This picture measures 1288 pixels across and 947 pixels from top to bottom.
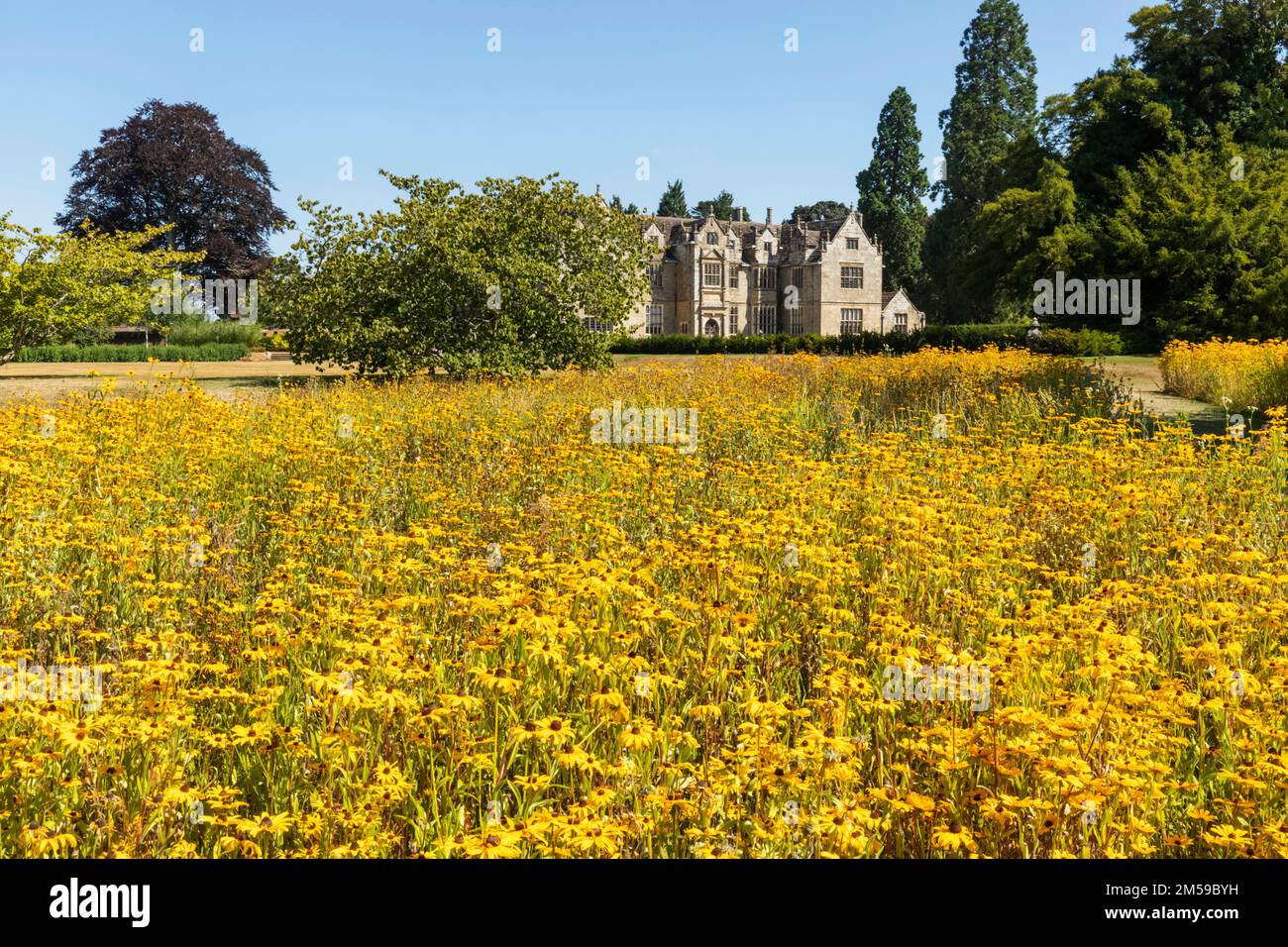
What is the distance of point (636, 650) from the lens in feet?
14.5

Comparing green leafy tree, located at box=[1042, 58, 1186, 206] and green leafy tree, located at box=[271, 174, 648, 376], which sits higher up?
green leafy tree, located at box=[1042, 58, 1186, 206]

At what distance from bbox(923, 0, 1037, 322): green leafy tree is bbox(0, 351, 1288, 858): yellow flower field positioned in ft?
155

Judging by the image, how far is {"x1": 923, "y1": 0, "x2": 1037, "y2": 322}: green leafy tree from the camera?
5238 cm

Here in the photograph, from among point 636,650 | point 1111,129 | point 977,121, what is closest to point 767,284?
point 977,121

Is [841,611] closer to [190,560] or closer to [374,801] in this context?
[374,801]

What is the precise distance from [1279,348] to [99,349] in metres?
42.2

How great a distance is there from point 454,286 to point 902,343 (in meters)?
20.2

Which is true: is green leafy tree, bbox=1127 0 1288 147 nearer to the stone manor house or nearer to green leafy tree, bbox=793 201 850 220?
the stone manor house

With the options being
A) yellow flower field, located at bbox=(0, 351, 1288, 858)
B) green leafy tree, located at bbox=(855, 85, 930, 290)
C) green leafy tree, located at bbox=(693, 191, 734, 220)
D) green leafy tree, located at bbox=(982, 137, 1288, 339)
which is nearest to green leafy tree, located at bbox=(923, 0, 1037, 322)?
green leafy tree, located at bbox=(855, 85, 930, 290)

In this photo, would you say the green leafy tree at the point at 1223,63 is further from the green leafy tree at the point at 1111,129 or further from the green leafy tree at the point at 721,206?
the green leafy tree at the point at 721,206

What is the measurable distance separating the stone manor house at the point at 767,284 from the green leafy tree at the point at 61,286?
123 feet

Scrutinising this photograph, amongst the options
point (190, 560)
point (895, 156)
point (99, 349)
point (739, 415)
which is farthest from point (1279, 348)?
point (895, 156)
